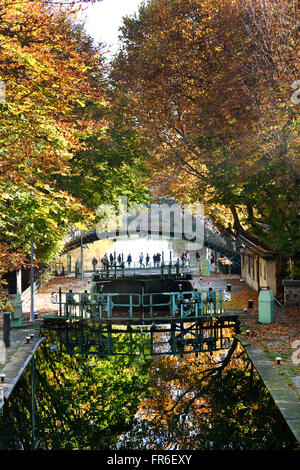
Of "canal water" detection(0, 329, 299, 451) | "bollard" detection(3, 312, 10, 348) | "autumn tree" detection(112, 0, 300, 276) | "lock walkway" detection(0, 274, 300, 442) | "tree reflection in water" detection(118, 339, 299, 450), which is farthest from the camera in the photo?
"autumn tree" detection(112, 0, 300, 276)

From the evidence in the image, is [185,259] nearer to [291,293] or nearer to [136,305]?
[291,293]

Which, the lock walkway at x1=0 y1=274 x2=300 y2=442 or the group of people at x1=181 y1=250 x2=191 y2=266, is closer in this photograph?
the lock walkway at x1=0 y1=274 x2=300 y2=442

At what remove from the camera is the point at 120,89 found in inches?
1421

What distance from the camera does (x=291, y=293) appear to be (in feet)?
94.9

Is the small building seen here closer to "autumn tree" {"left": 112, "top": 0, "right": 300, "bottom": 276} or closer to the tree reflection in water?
"autumn tree" {"left": 112, "top": 0, "right": 300, "bottom": 276}

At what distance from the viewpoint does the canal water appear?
1268 centimetres

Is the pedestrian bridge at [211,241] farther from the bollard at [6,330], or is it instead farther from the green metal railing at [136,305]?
the bollard at [6,330]

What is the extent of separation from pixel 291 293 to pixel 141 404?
51.2 feet

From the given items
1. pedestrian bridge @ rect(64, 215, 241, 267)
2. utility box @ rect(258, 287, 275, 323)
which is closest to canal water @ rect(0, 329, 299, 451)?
utility box @ rect(258, 287, 275, 323)

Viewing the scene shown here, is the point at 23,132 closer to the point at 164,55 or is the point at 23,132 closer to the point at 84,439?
the point at 84,439

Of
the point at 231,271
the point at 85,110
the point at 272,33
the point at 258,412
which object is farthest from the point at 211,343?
the point at 231,271

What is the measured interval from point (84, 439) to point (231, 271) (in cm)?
4077

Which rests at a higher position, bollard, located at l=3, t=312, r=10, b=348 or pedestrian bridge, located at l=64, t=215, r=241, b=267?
pedestrian bridge, located at l=64, t=215, r=241, b=267

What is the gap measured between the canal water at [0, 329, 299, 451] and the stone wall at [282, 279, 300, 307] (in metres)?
7.00
